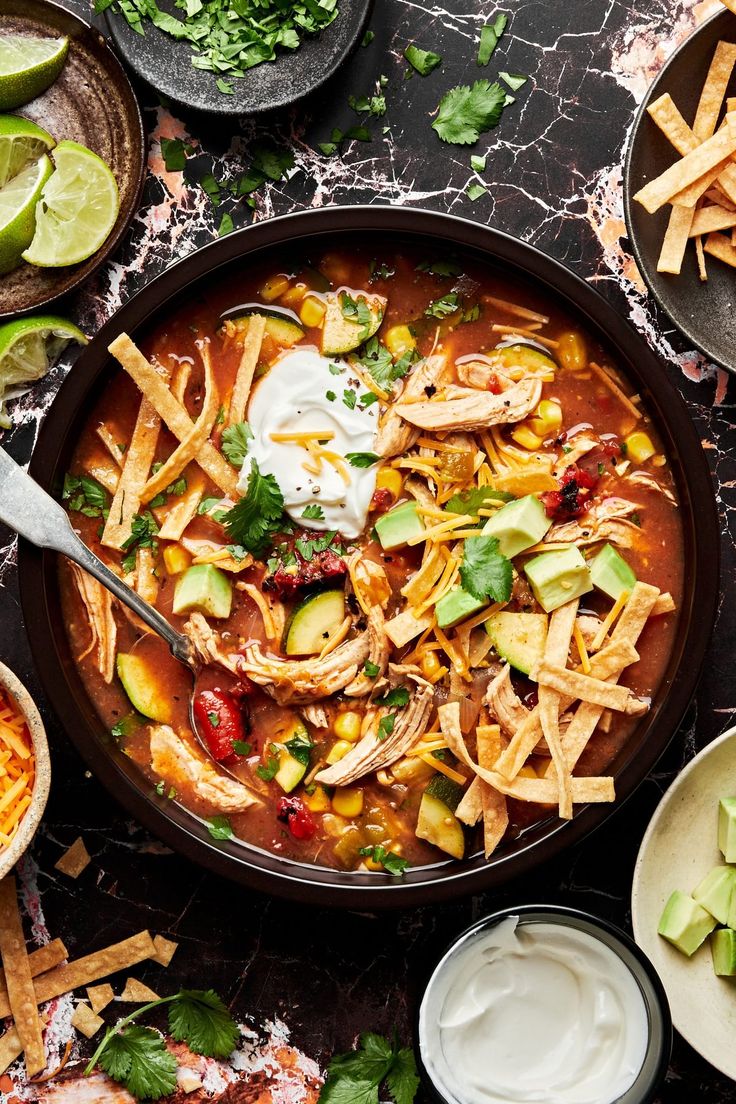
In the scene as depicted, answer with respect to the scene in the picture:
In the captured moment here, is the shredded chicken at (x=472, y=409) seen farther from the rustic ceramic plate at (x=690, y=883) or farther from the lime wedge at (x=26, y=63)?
the lime wedge at (x=26, y=63)

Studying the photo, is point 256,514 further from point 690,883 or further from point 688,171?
point 690,883

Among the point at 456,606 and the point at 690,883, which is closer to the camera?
the point at 456,606

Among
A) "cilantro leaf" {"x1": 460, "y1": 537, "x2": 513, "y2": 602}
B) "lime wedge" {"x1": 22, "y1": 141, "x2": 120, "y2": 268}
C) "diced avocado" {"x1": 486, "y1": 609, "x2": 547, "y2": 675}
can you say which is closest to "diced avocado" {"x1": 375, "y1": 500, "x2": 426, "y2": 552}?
"cilantro leaf" {"x1": 460, "y1": 537, "x2": 513, "y2": 602}

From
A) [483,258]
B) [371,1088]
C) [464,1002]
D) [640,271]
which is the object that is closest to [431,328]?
[483,258]

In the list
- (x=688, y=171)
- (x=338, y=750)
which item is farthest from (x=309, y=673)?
(x=688, y=171)

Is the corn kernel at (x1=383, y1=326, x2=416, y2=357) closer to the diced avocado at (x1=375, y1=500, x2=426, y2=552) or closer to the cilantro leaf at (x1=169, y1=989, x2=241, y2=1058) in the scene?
the diced avocado at (x1=375, y1=500, x2=426, y2=552)

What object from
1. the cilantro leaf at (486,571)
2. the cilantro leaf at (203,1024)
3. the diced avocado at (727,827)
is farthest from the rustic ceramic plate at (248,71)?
the cilantro leaf at (203,1024)
